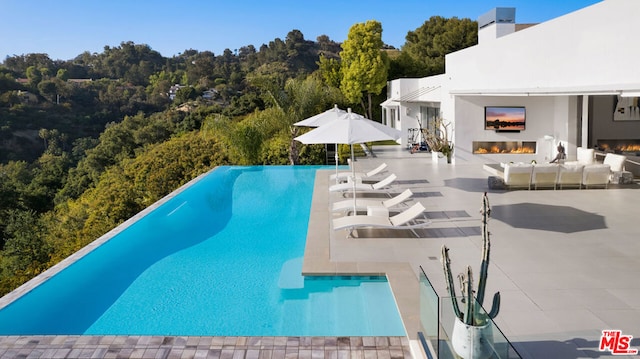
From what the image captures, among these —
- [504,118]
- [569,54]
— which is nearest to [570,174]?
[569,54]

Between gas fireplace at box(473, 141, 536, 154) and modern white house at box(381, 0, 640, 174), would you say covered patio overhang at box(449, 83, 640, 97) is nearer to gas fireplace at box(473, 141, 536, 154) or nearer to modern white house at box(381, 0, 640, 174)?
modern white house at box(381, 0, 640, 174)

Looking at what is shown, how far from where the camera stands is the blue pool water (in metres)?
6.19

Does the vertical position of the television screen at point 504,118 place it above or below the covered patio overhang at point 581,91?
below

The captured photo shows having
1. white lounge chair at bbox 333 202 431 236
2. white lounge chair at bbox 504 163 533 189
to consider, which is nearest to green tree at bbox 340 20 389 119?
white lounge chair at bbox 504 163 533 189

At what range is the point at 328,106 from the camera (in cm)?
3203

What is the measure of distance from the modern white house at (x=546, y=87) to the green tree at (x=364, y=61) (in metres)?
13.0

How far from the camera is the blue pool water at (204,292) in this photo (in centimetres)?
619

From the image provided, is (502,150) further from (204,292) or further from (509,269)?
(204,292)

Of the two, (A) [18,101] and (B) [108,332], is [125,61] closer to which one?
(A) [18,101]

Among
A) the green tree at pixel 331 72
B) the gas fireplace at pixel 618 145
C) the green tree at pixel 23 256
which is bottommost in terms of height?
the green tree at pixel 23 256

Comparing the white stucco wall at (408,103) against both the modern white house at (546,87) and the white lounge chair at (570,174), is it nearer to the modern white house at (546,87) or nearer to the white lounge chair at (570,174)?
the modern white house at (546,87)

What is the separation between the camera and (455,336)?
13.5 ft

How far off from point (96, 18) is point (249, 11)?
19332 mm

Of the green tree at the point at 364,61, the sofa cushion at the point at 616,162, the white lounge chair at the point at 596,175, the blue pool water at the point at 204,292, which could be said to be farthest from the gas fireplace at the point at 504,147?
the green tree at the point at 364,61
